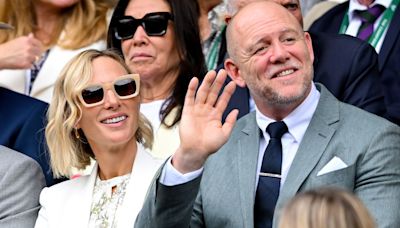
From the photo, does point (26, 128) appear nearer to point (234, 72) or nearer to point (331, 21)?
point (234, 72)

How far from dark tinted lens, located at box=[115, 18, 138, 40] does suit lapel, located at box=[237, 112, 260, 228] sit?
1.13m

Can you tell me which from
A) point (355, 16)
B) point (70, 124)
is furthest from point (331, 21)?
point (70, 124)

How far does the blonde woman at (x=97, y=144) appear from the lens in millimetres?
4230

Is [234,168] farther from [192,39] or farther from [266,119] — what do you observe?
[192,39]

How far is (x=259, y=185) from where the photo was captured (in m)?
3.95

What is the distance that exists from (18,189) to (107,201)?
1.41ft

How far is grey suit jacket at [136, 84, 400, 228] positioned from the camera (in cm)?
375

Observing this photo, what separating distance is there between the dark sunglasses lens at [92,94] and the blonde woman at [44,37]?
1065mm

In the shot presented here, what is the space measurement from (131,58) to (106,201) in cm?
104

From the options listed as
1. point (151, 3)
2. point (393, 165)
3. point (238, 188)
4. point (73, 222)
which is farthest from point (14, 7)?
point (393, 165)

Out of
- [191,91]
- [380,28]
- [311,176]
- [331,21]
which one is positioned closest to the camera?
[191,91]

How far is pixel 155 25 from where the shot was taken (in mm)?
5074

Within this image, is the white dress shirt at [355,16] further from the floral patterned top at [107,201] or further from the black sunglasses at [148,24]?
the floral patterned top at [107,201]

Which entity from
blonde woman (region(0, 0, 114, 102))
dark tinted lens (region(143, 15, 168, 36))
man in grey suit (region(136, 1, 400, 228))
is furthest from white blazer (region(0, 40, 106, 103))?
man in grey suit (region(136, 1, 400, 228))
